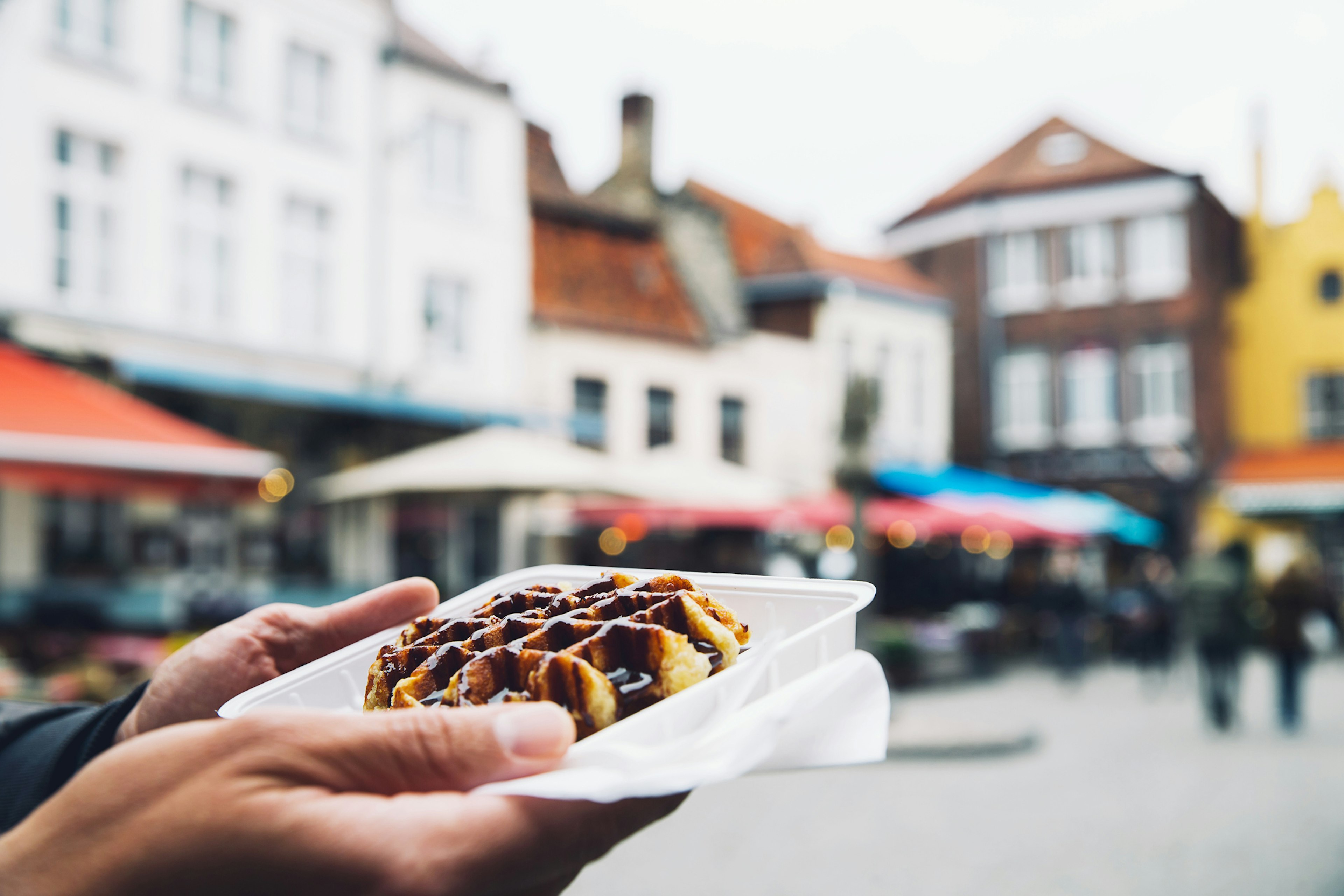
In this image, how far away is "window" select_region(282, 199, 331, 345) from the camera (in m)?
16.4

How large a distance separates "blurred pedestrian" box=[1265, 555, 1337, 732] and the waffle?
10892 millimetres

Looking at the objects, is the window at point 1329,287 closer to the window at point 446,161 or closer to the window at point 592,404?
the window at point 592,404

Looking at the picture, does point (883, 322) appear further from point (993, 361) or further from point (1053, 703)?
point (1053, 703)

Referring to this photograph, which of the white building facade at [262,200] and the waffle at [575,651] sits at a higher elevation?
the white building facade at [262,200]

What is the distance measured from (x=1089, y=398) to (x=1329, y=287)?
226 inches

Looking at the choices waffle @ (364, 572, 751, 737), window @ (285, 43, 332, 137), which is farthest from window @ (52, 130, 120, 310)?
waffle @ (364, 572, 751, 737)

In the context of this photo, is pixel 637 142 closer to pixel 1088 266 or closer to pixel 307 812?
pixel 1088 266

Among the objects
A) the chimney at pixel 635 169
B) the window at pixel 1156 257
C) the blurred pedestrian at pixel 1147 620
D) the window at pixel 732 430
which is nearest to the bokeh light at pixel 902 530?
the blurred pedestrian at pixel 1147 620

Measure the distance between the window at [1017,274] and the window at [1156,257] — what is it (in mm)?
1873

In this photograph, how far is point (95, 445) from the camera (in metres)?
7.90

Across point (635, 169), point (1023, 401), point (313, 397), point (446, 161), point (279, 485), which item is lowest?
point (279, 485)

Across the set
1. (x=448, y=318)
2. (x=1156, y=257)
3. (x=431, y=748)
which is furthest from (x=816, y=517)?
(x=1156, y=257)

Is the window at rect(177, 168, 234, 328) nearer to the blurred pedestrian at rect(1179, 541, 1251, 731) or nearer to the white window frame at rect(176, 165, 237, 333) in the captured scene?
the white window frame at rect(176, 165, 237, 333)

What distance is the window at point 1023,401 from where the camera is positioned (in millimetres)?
29281
